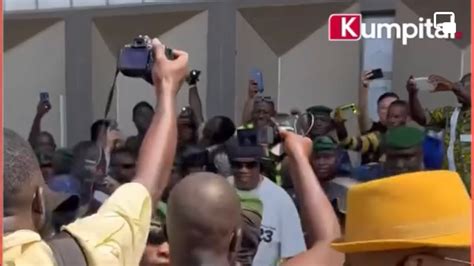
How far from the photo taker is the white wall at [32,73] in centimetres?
205

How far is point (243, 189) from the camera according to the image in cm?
212

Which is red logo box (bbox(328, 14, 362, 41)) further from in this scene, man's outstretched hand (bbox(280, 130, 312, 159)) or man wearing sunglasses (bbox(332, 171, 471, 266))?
man wearing sunglasses (bbox(332, 171, 471, 266))

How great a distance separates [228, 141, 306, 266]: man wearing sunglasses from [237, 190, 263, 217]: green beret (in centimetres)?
2

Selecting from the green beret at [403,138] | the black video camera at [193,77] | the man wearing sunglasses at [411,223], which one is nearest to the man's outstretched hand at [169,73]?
the black video camera at [193,77]

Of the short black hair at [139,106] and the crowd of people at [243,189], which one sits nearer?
the crowd of people at [243,189]

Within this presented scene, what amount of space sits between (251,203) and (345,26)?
0.44 metres

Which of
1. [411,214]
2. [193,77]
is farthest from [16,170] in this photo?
[193,77]

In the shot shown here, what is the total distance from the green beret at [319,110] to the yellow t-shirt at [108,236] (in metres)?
0.81

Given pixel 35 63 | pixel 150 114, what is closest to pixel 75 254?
pixel 150 114

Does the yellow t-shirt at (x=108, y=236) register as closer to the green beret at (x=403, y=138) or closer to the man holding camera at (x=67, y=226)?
the man holding camera at (x=67, y=226)

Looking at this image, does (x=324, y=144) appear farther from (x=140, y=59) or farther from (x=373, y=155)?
(x=140, y=59)

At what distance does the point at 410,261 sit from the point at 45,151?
1.20 m

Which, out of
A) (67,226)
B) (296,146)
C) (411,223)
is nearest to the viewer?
(411,223)

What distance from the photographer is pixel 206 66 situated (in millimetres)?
1973
